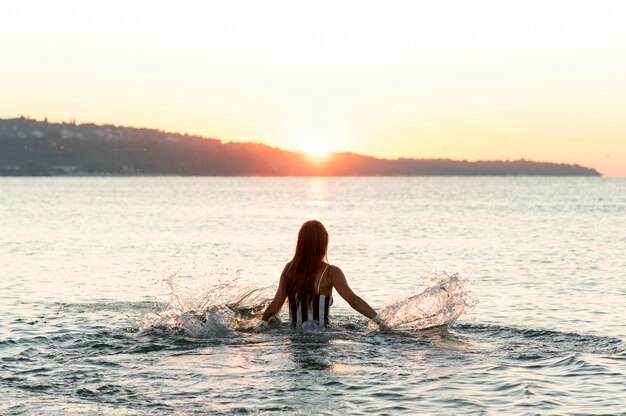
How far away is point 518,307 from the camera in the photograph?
21.2m

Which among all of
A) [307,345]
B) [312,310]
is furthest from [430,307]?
[307,345]

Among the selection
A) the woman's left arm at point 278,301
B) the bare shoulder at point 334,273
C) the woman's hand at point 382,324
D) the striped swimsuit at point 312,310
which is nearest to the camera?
the bare shoulder at point 334,273

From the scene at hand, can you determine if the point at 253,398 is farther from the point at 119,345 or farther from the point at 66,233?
the point at 66,233

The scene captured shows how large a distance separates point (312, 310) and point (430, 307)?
249 cm

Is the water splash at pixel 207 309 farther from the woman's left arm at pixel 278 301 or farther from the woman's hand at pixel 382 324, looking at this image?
the woman's hand at pixel 382 324

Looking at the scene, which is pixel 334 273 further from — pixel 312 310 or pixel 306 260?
pixel 312 310

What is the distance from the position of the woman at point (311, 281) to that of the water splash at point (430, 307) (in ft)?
4.26

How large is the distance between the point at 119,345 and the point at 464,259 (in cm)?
2310

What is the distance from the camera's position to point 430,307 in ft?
52.8

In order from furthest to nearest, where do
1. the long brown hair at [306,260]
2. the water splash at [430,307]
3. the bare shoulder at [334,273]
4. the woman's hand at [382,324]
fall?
the water splash at [430,307] < the woman's hand at [382,324] < the bare shoulder at [334,273] < the long brown hair at [306,260]

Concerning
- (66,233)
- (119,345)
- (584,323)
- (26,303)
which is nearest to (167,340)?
(119,345)

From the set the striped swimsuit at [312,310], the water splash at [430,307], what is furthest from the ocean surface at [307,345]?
the striped swimsuit at [312,310]

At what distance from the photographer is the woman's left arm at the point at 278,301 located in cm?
1436

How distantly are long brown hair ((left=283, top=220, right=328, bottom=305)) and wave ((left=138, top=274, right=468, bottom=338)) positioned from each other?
1.69m
